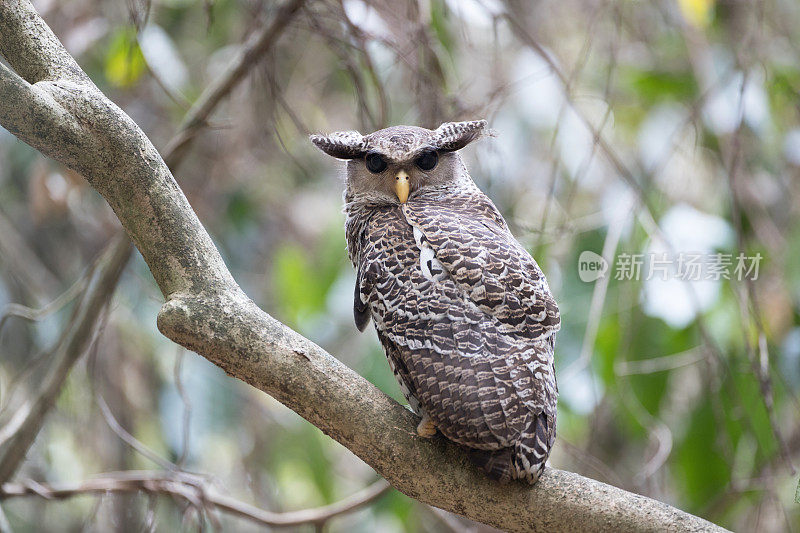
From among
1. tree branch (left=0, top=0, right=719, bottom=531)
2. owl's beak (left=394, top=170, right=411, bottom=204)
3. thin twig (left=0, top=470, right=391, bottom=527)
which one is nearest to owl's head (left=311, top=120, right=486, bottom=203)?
owl's beak (left=394, top=170, right=411, bottom=204)

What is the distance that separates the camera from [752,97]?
448 cm

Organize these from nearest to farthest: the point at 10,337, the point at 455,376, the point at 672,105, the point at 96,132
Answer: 1. the point at 96,132
2. the point at 455,376
3. the point at 10,337
4. the point at 672,105

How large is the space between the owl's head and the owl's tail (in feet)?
2.87

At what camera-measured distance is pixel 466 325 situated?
1952 millimetres

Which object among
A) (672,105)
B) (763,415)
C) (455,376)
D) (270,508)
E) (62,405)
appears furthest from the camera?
(672,105)

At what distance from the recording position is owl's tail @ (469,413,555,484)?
1.79 metres

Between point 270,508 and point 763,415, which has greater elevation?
point 763,415

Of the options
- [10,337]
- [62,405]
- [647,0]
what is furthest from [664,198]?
[10,337]

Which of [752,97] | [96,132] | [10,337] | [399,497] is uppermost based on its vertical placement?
[752,97]

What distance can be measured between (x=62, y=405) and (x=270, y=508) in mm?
1450

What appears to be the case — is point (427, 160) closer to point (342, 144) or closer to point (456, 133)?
point (456, 133)

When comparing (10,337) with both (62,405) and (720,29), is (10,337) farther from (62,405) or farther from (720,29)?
(720,29)

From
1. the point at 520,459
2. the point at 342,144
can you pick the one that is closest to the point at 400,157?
the point at 342,144

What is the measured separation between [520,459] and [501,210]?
7.30 ft
